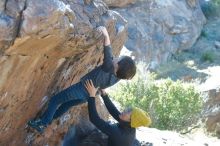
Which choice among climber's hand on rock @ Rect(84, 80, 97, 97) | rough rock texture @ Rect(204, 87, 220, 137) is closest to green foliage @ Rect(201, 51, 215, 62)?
rough rock texture @ Rect(204, 87, 220, 137)

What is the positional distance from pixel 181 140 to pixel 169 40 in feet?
74.3

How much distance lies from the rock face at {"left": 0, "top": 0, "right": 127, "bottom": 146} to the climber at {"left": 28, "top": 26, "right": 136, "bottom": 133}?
232 millimetres

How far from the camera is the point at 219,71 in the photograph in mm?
28094

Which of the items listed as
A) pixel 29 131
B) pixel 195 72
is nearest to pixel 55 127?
pixel 29 131

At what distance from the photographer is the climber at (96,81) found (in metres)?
6.33

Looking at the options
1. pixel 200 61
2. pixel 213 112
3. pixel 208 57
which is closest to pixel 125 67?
pixel 213 112

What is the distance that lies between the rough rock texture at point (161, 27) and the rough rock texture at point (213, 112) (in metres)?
9.42

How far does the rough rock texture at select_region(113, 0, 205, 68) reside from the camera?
29500 millimetres

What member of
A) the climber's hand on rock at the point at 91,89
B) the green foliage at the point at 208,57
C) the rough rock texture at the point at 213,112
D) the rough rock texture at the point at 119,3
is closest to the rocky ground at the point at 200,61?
the green foliage at the point at 208,57

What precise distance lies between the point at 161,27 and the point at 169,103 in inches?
655

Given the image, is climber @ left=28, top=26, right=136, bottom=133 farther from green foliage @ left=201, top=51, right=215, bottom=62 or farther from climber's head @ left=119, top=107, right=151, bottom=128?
green foliage @ left=201, top=51, right=215, bottom=62

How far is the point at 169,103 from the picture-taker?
16031mm

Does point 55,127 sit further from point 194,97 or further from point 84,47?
point 194,97

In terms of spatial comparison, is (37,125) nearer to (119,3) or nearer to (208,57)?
(119,3)
